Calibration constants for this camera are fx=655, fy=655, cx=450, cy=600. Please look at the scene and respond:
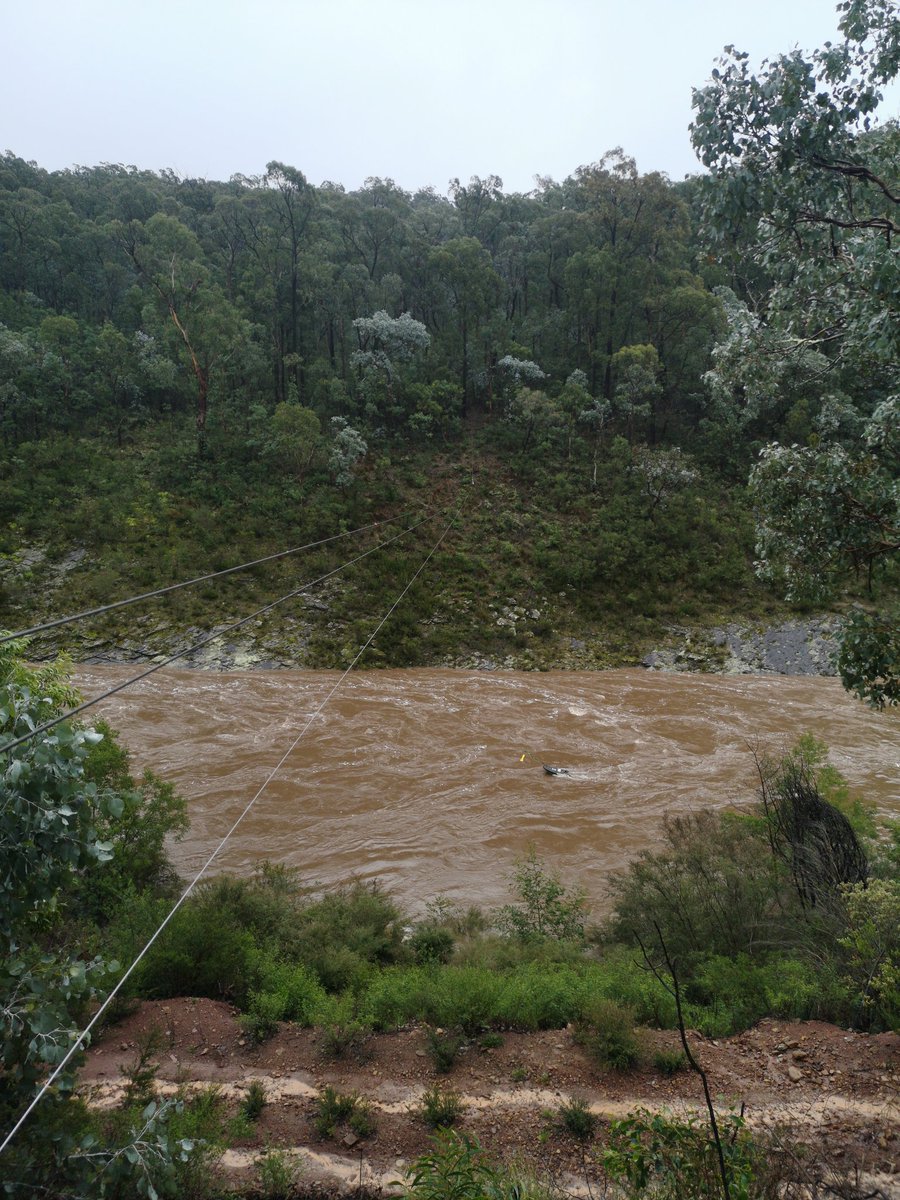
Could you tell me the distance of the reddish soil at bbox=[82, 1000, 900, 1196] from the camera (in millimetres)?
3748

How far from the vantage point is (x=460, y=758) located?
11852 millimetres

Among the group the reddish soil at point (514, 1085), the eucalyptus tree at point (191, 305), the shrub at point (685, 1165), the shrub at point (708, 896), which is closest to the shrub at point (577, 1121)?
the reddish soil at point (514, 1085)

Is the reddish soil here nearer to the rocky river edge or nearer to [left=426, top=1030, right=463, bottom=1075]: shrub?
[left=426, top=1030, right=463, bottom=1075]: shrub

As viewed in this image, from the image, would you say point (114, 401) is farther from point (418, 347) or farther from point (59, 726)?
point (59, 726)

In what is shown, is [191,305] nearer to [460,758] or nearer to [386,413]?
[386,413]

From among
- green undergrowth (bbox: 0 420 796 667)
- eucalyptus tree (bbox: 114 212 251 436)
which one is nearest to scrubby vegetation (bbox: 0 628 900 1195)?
green undergrowth (bbox: 0 420 796 667)

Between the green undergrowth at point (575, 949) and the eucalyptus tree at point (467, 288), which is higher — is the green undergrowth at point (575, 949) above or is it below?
below

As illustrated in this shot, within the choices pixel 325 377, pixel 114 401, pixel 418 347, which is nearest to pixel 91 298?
pixel 114 401

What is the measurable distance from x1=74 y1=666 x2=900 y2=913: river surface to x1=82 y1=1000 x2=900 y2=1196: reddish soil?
3.15 m

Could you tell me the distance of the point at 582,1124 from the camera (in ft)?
13.0

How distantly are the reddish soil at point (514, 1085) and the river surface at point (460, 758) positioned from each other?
3.15 metres

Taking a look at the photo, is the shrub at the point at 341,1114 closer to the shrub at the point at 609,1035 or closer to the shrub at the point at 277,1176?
the shrub at the point at 277,1176

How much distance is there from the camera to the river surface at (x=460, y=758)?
9.05 metres

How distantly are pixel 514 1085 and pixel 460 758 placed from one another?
291 inches
